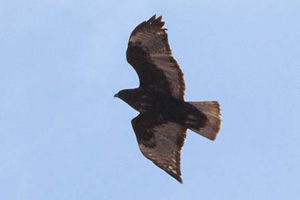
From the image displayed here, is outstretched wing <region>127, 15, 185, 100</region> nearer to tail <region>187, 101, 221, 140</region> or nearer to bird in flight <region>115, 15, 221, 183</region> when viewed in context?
bird in flight <region>115, 15, 221, 183</region>

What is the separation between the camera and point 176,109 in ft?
77.0

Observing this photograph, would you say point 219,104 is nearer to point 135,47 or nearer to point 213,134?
point 213,134

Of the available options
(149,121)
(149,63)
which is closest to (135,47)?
(149,63)

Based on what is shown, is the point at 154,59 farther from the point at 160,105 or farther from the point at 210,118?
the point at 210,118

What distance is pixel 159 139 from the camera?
2442 centimetres

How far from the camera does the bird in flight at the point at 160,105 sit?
22.9 m

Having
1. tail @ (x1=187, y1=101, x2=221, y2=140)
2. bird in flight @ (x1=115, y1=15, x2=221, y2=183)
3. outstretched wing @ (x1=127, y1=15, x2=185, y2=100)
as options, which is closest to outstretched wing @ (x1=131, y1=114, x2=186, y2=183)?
bird in flight @ (x1=115, y1=15, x2=221, y2=183)

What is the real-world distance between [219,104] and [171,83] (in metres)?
1.37

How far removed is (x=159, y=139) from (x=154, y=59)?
2.49m

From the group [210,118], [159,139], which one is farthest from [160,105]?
[210,118]

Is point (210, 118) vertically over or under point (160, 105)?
under

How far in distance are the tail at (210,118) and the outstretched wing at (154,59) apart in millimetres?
590

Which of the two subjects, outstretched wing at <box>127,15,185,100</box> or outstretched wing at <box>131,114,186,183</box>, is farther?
outstretched wing at <box>131,114,186,183</box>

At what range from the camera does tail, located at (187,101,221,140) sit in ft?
76.6
